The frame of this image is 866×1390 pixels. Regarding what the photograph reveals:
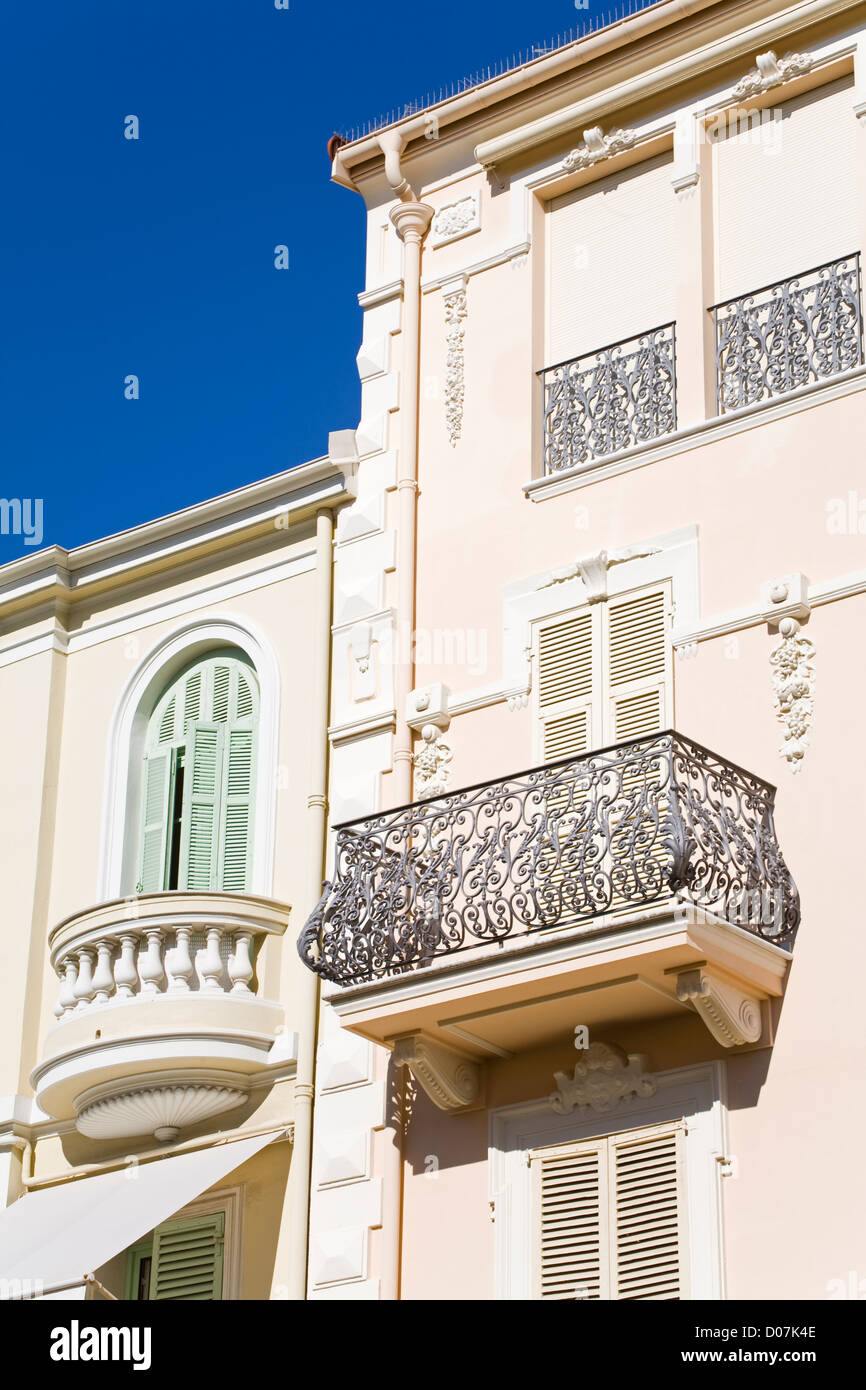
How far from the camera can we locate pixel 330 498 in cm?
1545

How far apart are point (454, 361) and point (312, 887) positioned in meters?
3.65

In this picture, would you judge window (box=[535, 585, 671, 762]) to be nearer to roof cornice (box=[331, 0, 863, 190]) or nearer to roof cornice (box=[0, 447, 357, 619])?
roof cornice (box=[0, 447, 357, 619])

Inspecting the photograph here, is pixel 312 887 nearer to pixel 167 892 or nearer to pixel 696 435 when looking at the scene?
pixel 167 892

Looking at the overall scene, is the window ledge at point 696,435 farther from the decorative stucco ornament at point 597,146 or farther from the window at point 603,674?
the decorative stucco ornament at point 597,146

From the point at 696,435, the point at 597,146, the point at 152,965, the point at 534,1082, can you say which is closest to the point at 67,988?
the point at 152,965

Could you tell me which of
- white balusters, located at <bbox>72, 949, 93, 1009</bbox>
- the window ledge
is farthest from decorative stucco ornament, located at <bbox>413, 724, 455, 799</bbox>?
white balusters, located at <bbox>72, 949, 93, 1009</bbox>

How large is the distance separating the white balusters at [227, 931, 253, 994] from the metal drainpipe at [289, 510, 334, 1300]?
35 cm

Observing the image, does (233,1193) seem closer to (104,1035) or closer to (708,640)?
(104,1035)

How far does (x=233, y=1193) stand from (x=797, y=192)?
274 inches

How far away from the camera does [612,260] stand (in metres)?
15.1

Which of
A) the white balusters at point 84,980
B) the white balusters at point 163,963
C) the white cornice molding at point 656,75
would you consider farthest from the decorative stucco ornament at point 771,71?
the white balusters at point 84,980

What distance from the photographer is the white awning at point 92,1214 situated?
12867 mm

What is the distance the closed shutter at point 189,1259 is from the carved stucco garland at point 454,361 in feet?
16.9
